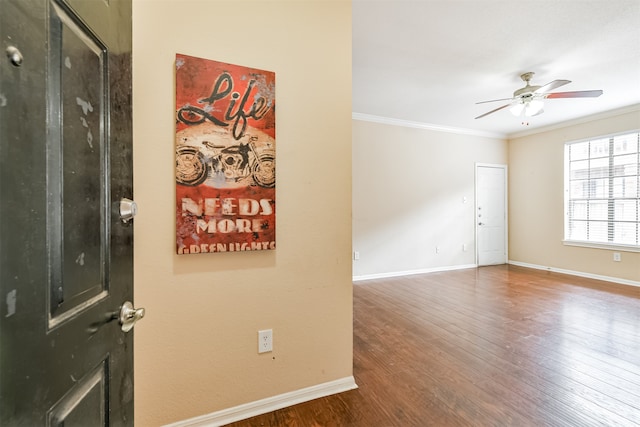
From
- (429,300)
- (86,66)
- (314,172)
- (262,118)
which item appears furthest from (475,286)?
(86,66)

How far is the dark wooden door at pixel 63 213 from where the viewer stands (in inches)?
16.6

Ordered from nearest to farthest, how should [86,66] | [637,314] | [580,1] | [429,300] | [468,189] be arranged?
[86,66]
[580,1]
[637,314]
[429,300]
[468,189]

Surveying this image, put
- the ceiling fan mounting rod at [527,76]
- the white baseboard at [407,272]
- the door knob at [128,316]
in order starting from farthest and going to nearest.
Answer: the white baseboard at [407,272], the ceiling fan mounting rod at [527,76], the door knob at [128,316]

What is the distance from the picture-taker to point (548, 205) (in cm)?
509

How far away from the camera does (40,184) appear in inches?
19.0

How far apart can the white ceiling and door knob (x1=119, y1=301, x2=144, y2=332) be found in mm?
2402

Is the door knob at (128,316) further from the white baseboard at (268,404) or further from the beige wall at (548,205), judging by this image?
the beige wall at (548,205)

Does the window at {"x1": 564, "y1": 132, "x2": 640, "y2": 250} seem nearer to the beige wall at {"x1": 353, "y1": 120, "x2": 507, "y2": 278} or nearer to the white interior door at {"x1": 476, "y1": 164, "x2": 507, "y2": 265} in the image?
the white interior door at {"x1": 476, "y1": 164, "x2": 507, "y2": 265}

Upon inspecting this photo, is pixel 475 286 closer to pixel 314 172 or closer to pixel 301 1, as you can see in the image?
pixel 314 172

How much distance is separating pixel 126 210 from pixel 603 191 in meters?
6.44

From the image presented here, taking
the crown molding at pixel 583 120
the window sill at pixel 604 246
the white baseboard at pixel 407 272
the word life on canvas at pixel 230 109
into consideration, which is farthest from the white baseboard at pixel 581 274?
the word life on canvas at pixel 230 109

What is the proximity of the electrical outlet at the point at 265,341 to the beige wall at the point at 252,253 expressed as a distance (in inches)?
1.3

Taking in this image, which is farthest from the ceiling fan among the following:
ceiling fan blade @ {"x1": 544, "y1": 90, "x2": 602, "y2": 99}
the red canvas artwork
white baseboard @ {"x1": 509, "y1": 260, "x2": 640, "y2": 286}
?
white baseboard @ {"x1": 509, "y1": 260, "x2": 640, "y2": 286}

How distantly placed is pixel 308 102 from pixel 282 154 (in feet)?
1.21
